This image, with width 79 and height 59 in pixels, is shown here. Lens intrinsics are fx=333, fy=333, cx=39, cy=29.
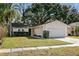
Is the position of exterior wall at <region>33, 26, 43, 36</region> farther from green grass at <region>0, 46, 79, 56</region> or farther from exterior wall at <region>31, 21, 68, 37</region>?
green grass at <region>0, 46, 79, 56</region>

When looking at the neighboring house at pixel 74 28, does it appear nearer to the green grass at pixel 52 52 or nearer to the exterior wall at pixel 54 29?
the exterior wall at pixel 54 29

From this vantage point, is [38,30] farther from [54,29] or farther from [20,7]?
[20,7]

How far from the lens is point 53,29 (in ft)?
29.1

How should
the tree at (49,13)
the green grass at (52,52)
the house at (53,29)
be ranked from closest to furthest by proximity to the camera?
the green grass at (52,52) → the tree at (49,13) → the house at (53,29)

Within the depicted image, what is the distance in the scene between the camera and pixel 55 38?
8.88 m

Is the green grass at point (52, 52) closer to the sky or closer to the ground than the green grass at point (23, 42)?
closer to the ground

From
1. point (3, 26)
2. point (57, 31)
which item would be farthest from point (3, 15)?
point (57, 31)

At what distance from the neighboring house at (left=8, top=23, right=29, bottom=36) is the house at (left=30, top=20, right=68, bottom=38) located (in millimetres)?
195

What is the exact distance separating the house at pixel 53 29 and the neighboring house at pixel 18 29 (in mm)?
195

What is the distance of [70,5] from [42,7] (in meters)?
0.73

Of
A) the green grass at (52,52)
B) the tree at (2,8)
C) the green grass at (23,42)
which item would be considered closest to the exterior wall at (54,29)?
the green grass at (23,42)

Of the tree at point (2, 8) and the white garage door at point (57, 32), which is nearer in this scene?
the tree at point (2, 8)

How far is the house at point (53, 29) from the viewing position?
8789 mm

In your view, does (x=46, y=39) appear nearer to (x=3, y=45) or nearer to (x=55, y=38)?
(x=55, y=38)
